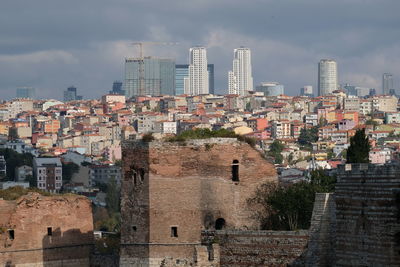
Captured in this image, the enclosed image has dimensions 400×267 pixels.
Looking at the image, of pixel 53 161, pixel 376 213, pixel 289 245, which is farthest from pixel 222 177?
pixel 53 161

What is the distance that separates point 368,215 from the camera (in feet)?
89.9

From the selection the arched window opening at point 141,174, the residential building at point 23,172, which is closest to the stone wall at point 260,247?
the arched window opening at point 141,174

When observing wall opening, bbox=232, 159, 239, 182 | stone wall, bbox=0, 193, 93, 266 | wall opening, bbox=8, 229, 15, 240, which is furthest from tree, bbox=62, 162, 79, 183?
wall opening, bbox=232, 159, 239, 182

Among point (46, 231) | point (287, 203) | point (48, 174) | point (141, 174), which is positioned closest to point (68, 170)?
point (48, 174)

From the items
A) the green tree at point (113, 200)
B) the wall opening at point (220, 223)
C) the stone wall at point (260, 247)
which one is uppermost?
the wall opening at point (220, 223)

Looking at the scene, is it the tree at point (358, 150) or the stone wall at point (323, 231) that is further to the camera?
the tree at point (358, 150)

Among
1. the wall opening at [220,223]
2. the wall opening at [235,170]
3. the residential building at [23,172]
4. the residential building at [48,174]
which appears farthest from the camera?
the residential building at [48,174]

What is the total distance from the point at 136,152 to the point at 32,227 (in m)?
7.83

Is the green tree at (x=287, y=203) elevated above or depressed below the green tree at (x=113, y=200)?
above

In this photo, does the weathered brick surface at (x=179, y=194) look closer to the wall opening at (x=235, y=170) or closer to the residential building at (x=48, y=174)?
the wall opening at (x=235, y=170)

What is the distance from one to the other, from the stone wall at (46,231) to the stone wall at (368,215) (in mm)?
18330

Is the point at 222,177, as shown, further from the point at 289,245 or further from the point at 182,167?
the point at 289,245

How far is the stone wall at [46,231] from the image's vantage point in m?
45.3

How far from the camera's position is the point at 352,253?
28.2m
